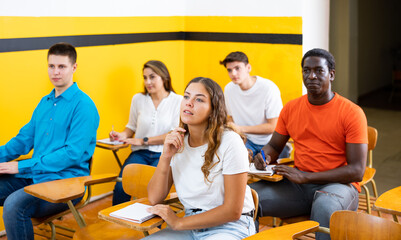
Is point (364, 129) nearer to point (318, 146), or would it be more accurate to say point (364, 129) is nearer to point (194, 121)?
point (318, 146)

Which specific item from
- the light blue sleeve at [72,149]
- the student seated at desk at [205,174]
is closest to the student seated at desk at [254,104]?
the light blue sleeve at [72,149]

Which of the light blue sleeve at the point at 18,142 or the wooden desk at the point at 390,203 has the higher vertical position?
the light blue sleeve at the point at 18,142

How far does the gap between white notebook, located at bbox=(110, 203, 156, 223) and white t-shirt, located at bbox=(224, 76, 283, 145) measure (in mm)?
2042

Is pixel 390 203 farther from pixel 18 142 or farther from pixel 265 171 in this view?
pixel 18 142

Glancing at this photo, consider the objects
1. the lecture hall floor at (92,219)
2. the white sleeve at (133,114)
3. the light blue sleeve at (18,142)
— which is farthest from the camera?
the white sleeve at (133,114)

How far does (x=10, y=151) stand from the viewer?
12.1 ft

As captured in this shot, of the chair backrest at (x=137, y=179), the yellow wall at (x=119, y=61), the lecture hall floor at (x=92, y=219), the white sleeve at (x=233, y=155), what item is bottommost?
the lecture hall floor at (x=92, y=219)

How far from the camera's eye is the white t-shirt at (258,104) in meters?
4.45

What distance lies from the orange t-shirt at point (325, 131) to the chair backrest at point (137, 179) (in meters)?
1.00

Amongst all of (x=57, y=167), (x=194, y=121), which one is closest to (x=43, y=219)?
(x=57, y=167)

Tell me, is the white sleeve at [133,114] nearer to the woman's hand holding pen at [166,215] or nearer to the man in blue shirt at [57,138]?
the man in blue shirt at [57,138]

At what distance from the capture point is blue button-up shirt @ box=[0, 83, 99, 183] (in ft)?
11.3

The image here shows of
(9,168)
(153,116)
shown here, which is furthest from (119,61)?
(9,168)

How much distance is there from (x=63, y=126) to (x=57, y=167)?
0.91ft
